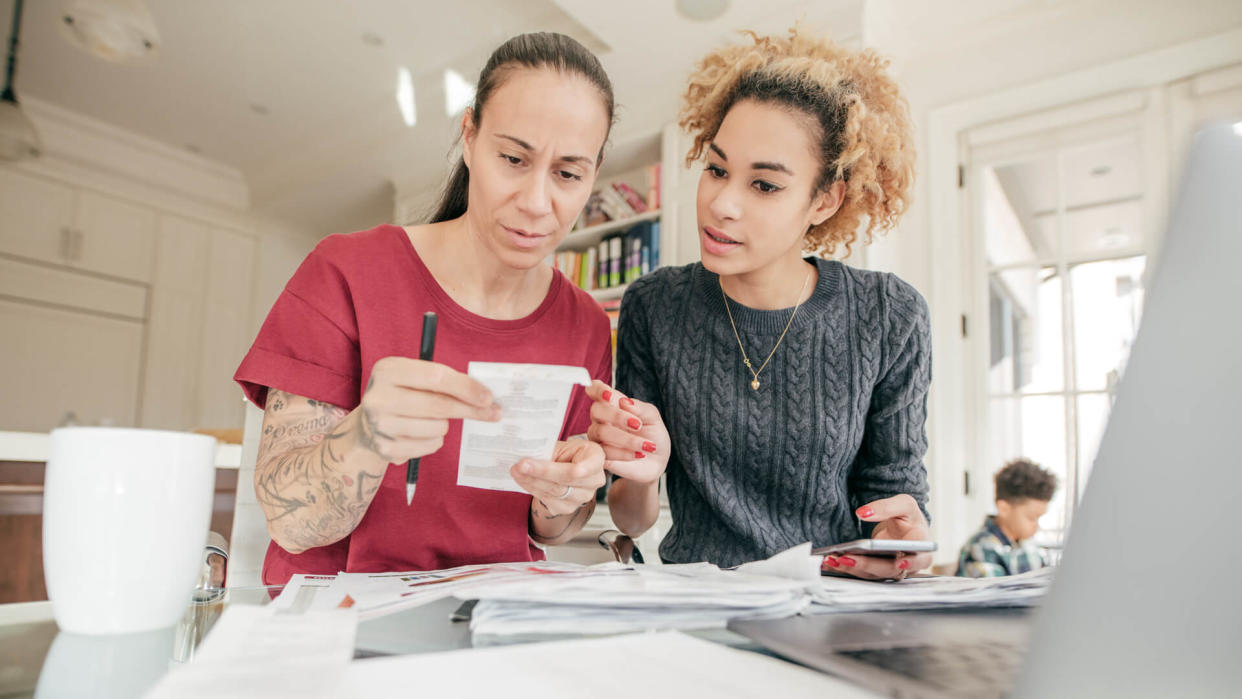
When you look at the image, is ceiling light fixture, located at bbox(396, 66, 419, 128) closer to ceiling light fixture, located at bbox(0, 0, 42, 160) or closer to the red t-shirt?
ceiling light fixture, located at bbox(0, 0, 42, 160)

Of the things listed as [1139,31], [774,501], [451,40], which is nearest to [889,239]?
[1139,31]

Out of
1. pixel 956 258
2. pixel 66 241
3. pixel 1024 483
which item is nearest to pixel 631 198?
pixel 956 258

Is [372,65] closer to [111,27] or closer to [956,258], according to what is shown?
[111,27]

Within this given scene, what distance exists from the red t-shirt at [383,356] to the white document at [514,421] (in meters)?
0.27

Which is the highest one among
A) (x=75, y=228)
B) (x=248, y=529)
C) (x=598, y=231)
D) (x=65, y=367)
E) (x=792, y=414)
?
(x=75, y=228)

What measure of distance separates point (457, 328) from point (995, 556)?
2.21 m

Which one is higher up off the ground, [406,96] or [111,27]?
[406,96]

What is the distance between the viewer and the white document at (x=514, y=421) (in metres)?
0.65

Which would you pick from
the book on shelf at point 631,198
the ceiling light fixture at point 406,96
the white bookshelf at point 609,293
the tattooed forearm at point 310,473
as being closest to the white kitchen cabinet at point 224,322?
the ceiling light fixture at point 406,96

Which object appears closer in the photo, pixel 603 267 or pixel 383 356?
pixel 383 356

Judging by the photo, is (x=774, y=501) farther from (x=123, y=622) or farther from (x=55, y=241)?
(x=55, y=241)

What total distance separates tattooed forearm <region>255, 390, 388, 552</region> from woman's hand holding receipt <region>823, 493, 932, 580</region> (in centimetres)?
55

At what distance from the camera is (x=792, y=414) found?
126cm

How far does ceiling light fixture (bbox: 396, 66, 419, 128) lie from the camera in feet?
14.9
